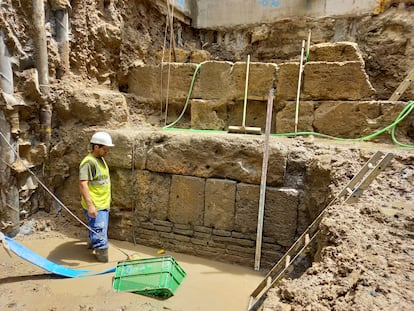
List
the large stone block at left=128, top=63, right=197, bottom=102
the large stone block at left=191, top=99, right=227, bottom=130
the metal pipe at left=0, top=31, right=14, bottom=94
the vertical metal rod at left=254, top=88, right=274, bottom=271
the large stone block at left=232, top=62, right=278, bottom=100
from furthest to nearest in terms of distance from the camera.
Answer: the large stone block at left=128, top=63, right=197, bottom=102 < the large stone block at left=191, top=99, right=227, bottom=130 < the large stone block at left=232, top=62, right=278, bottom=100 < the metal pipe at left=0, top=31, right=14, bottom=94 < the vertical metal rod at left=254, top=88, right=274, bottom=271

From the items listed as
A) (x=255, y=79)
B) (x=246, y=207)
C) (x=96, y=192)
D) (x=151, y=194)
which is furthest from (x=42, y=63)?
(x=246, y=207)

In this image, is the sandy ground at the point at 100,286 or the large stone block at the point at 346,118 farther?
the large stone block at the point at 346,118

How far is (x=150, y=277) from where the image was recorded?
295 centimetres

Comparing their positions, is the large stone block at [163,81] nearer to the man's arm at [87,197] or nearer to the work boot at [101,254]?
the man's arm at [87,197]

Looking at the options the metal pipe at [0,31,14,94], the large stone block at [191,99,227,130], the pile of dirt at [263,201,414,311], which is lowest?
the pile of dirt at [263,201,414,311]

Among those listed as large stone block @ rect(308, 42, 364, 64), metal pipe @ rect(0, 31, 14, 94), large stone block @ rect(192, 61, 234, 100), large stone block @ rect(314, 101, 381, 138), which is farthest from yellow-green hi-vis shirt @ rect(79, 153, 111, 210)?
large stone block @ rect(308, 42, 364, 64)

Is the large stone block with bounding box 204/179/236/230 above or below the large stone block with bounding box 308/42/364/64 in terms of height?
below

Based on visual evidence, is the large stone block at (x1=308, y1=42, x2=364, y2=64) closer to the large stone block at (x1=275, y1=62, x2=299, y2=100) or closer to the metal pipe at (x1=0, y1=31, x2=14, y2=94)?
the large stone block at (x1=275, y1=62, x2=299, y2=100)

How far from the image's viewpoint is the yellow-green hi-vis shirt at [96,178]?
346cm

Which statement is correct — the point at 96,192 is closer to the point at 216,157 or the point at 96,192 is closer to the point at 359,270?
the point at 216,157

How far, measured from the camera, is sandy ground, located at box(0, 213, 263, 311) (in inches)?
108

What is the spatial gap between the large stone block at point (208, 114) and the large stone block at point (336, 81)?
145 cm

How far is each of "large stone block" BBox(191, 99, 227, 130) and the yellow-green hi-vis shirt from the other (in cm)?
207

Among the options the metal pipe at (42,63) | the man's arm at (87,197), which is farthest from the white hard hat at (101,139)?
the metal pipe at (42,63)
